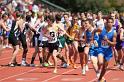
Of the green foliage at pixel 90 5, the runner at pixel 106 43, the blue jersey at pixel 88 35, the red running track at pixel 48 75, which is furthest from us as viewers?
the green foliage at pixel 90 5

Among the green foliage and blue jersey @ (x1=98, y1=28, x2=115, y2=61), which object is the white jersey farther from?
the green foliage

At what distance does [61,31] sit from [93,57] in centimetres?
365

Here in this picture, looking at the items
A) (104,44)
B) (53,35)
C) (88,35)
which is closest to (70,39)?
(53,35)

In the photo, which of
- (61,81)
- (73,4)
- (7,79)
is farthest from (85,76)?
(73,4)

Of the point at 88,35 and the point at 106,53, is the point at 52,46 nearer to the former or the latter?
the point at 88,35

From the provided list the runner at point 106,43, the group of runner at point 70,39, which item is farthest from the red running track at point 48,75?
the runner at point 106,43

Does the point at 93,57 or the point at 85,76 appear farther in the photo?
the point at 85,76

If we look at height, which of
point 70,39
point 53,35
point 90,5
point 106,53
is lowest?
point 106,53

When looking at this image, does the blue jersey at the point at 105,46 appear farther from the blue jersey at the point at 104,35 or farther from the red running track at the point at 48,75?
the red running track at the point at 48,75

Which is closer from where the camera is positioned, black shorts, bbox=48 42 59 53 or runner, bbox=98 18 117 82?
runner, bbox=98 18 117 82

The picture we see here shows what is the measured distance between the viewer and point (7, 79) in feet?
58.2

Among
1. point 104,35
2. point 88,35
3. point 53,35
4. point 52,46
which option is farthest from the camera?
point 53,35

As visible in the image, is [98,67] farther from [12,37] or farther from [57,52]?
[12,37]

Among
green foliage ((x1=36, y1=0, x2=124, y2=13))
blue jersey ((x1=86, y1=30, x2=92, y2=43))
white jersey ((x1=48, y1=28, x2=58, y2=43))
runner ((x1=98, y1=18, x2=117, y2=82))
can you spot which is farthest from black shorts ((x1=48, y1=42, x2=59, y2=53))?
green foliage ((x1=36, y1=0, x2=124, y2=13))
